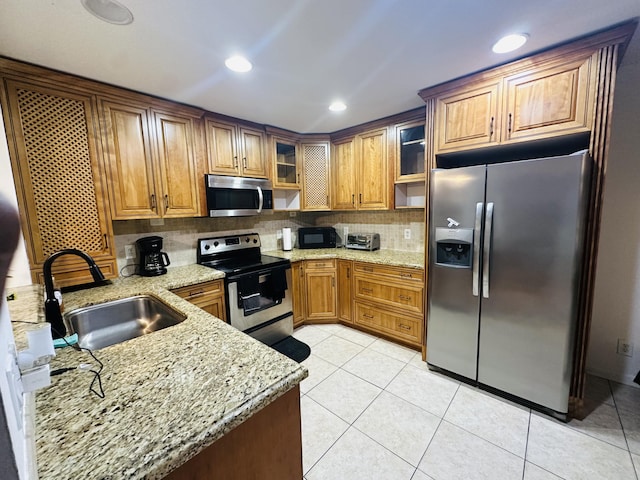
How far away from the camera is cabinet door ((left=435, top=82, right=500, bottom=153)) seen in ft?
6.06

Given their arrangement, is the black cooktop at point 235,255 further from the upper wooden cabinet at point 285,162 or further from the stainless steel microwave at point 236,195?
the upper wooden cabinet at point 285,162

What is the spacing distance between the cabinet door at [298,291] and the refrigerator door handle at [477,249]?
1748 mm

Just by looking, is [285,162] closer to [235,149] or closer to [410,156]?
[235,149]

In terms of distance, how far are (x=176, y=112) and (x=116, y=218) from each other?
1002mm

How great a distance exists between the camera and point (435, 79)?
195 centimetres

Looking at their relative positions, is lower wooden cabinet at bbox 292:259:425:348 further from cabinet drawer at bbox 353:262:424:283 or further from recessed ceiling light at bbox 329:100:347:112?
recessed ceiling light at bbox 329:100:347:112

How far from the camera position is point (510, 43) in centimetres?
156

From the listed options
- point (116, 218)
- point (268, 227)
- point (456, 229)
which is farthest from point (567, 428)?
point (116, 218)

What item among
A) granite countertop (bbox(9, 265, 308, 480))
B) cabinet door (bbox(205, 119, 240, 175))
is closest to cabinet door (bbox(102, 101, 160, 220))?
cabinet door (bbox(205, 119, 240, 175))

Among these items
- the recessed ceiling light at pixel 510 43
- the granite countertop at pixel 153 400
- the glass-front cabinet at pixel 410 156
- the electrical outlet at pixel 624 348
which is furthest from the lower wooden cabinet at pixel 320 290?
the electrical outlet at pixel 624 348

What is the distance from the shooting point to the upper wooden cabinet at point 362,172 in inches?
112

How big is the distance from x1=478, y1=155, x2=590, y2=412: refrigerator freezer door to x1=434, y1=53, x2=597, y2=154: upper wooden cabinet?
268mm

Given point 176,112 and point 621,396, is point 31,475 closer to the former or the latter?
point 176,112

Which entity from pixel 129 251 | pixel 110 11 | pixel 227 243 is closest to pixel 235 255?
pixel 227 243
